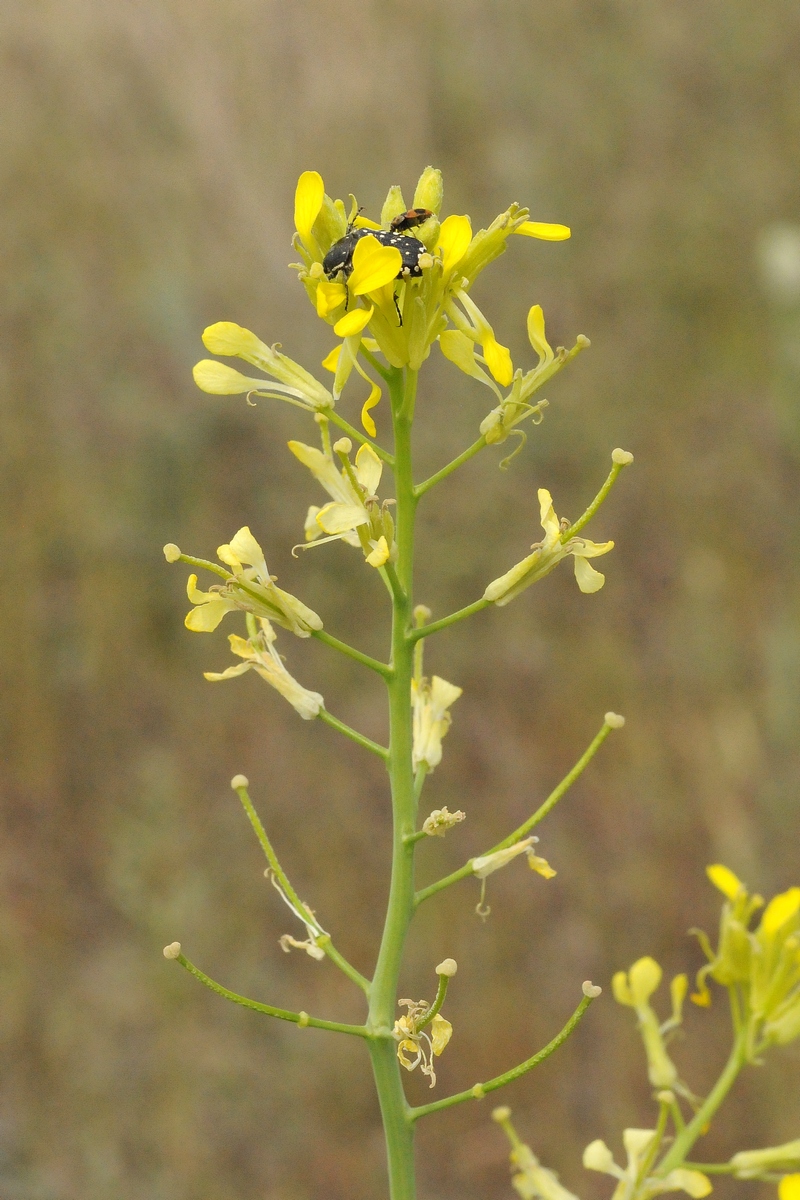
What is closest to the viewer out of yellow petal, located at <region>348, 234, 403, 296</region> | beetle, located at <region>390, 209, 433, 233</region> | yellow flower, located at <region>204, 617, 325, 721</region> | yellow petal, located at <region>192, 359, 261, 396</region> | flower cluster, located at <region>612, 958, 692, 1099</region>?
yellow petal, located at <region>348, 234, 403, 296</region>

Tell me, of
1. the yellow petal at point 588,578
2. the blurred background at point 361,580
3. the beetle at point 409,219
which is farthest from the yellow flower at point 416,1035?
the blurred background at point 361,580

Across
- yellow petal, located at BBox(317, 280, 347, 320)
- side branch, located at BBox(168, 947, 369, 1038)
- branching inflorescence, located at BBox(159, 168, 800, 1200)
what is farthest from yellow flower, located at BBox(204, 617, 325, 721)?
yellow petal, located at BBox(317, 280, 347, 320)

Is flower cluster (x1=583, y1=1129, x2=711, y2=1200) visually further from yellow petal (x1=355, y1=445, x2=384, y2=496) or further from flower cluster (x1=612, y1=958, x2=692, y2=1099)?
yellow petal (x1=355, y1=445, x2=384, y2=496)

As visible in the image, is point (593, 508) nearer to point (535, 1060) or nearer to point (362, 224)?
point (362, 224)

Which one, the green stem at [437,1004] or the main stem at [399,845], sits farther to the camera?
the main stem at [399,845]

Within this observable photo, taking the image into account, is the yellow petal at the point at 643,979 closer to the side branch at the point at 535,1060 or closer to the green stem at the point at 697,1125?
the green stem at the point at 697,1125

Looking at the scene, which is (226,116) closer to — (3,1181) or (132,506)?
(132,506)
